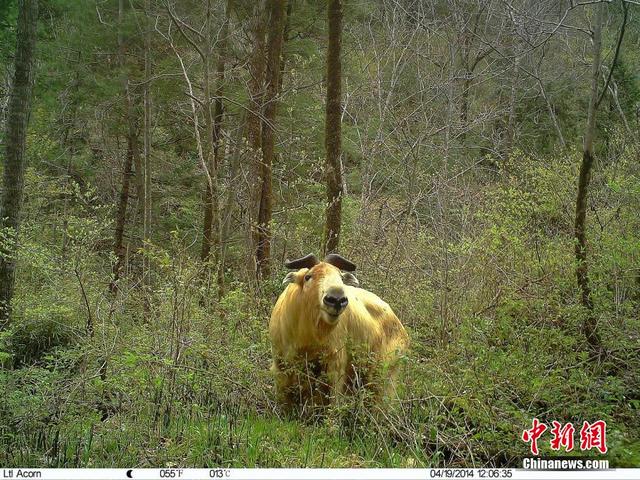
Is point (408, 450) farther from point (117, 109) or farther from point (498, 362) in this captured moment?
point (117, 109)

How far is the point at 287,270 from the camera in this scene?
10109 millimetres

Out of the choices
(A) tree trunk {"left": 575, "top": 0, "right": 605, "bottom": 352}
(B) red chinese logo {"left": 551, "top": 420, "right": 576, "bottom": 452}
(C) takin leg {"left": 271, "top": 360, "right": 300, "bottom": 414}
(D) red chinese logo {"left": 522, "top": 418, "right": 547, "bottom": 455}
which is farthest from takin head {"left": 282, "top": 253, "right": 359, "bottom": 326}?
(A) tree trunk {"left": 575, "top": 0, "right": 605, "bottom": 352}

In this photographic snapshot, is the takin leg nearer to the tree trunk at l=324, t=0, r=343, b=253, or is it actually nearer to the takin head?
the takin head

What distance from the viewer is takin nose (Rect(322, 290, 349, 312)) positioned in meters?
5.25

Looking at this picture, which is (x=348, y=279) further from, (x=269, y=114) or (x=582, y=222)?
(x=269, y=114)

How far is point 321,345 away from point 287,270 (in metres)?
4.47

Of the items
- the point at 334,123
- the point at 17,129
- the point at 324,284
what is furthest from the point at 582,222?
the point at 17,129

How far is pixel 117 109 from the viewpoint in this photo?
16.3 m

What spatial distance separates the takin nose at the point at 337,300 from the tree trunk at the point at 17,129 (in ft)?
19.2

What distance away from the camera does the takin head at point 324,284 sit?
5.29 m

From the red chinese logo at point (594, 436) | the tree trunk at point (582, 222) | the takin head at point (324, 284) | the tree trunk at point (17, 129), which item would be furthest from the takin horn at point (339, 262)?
the tree trunk at point (17, 129)

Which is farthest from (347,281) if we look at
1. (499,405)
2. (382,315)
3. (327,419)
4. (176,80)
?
(176,80)

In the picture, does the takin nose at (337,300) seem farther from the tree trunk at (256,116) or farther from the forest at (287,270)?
the tree trunk at (256,116)

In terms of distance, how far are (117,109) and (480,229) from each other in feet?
37.1
